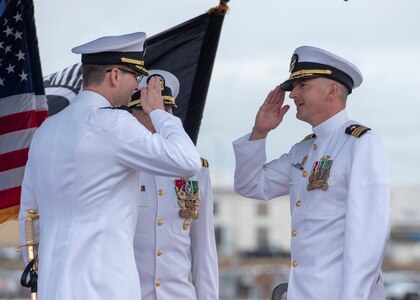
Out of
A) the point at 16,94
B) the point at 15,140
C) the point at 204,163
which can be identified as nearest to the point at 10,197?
the point at 15,140

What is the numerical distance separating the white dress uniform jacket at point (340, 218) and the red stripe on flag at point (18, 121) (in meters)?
1.94

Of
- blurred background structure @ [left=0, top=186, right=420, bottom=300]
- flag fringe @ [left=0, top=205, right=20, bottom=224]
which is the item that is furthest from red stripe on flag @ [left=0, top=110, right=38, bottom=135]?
blurred background structure @ [left=0, top=186, right=420, bottom=300]

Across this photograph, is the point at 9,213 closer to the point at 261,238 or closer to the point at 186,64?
the point at 186,64

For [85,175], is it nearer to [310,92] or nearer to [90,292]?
[90,292]

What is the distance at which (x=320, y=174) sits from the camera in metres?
5.89

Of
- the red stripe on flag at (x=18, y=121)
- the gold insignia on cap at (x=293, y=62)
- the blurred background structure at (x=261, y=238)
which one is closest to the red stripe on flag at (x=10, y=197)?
the red stripe on flag at (x=18, y=121)

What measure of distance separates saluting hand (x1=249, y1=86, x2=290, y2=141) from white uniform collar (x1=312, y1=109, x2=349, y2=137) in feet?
1.06

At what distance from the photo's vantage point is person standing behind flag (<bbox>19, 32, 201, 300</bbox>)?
5094 mm

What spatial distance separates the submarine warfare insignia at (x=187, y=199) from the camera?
658cm

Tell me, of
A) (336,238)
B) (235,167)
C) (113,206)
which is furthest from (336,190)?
(113,206)

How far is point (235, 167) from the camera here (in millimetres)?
6395

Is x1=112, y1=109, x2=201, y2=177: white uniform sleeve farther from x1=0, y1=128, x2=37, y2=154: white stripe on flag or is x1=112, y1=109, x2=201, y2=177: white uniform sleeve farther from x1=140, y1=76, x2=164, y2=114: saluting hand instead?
x1=0, y1=128, x2=37, y2=154: white stripe on flag

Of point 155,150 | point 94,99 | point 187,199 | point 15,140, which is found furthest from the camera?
point 15,140

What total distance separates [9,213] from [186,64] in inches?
65.9
